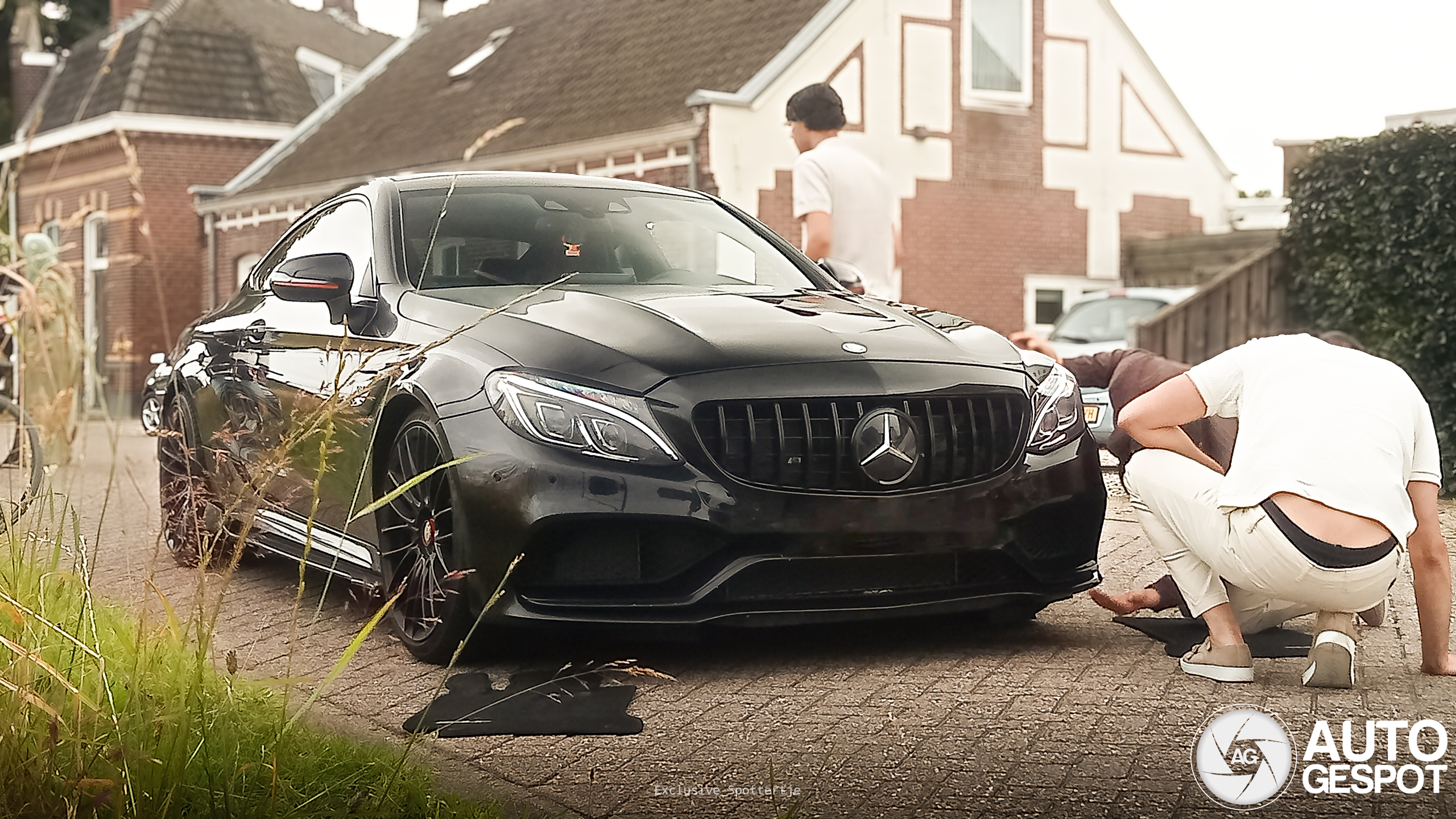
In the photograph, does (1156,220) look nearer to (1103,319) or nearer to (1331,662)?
(1103,319)

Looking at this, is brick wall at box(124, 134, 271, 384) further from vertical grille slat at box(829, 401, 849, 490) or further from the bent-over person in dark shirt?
vertical grille slat at box(829, 401, 849, 490)

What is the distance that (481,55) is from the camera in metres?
26.4

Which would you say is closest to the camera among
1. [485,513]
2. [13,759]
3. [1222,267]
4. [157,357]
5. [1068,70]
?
[13,759]

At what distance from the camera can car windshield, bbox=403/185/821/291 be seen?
533cm

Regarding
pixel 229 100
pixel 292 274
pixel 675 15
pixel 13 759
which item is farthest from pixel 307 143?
pixel 13 759

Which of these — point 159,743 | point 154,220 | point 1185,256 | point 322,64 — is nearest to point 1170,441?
point 159,743

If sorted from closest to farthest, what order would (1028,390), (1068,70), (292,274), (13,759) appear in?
(13,759), (1028,390), (292,274), (1068,70)

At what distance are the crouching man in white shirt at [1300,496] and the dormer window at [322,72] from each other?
99.4 feet

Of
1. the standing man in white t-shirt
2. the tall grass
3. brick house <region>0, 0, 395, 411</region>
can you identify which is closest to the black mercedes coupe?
the tall grass

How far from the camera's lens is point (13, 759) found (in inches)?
122

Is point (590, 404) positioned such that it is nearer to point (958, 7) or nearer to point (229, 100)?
point (958, 7)

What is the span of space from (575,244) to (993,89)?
1886cm

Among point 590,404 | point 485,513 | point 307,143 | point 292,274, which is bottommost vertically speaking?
point 485,513

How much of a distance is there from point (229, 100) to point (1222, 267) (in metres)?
18.5
